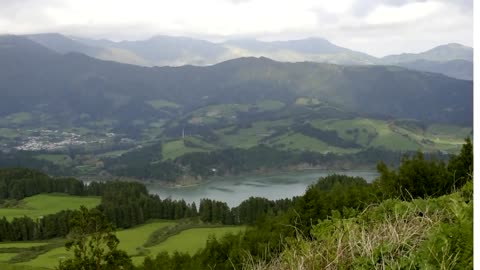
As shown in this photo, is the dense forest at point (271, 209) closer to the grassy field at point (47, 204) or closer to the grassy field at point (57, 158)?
the grassy field at point (47, 204)

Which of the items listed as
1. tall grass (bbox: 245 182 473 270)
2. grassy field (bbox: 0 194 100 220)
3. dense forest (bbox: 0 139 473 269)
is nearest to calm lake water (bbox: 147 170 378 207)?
dense forest (bbox: 0 139 473 269)

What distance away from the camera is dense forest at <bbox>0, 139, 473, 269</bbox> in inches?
246

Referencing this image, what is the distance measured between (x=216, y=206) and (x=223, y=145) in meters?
106

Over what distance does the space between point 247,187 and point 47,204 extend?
4841 cm

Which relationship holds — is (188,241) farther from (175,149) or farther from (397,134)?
(397,134)

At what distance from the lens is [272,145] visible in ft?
541

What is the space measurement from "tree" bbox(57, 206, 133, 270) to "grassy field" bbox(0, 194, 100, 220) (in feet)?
172

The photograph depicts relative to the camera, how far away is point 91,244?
2064 cm

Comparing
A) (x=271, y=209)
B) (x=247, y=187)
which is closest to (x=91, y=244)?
(x=271, y=209)

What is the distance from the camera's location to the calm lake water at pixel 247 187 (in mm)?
98688

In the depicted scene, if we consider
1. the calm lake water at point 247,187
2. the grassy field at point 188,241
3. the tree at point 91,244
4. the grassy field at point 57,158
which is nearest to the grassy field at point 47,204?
the calm lake water at point 247,187

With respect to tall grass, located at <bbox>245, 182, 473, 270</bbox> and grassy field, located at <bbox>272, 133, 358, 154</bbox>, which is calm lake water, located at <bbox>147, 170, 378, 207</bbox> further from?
tall grass, located at <bbox>245, 182, 473, 270</bbox>

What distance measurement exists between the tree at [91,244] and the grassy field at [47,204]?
5234 centimetres

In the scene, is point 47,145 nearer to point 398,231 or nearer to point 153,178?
point 153,178
